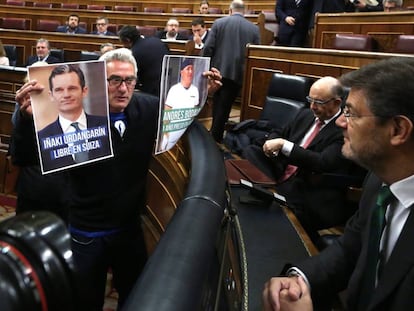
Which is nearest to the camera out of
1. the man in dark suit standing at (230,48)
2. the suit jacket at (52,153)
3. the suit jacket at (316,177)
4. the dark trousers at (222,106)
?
the suit jacket at (52,153)

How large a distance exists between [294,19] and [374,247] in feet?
16.7

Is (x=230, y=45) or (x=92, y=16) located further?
(x=92, y=16)

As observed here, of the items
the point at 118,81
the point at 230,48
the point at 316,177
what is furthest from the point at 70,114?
the point at 230,48

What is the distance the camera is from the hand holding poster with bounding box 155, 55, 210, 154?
51.7 inches

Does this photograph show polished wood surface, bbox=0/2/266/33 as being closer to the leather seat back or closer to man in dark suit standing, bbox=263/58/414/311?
the leather seat back

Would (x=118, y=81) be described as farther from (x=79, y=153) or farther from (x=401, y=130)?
(x=401, y=130)

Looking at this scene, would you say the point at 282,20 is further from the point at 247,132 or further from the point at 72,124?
the point at 72,124

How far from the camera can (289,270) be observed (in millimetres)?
1308

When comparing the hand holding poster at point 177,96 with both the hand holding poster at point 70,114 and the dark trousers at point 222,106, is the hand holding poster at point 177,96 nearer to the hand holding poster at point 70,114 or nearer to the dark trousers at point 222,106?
the hand holding poster at point 70,114

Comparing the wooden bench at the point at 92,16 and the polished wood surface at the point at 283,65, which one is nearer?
the polished wood surface at the point at 283,65

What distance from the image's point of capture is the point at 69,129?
3.88ft

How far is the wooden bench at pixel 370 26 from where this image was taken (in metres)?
4.45

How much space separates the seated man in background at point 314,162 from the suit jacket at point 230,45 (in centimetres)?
185

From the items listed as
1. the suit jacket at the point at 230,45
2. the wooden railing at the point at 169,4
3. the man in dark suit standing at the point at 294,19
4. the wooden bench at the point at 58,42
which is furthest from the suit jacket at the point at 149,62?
the wooden railing at the point at 169,4
